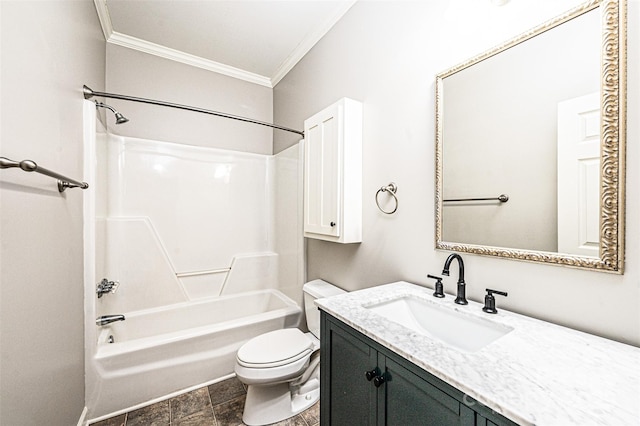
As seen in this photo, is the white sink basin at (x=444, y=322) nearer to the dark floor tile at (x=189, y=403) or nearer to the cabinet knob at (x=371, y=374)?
the cabinet knob at (x=371, y=374)

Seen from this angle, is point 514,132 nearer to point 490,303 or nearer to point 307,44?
point 490,303

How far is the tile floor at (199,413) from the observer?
154cm

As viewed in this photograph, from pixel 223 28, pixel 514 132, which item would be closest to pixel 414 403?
pixel 514 132

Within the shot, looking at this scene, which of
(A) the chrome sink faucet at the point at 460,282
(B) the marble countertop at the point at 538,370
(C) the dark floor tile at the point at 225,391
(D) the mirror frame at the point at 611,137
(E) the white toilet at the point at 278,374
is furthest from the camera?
(C) the dark floor tile at the point at 225,391

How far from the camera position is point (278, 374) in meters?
1.43

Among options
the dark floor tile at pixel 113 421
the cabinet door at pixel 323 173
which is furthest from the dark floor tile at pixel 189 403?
the cabinet door at pixel 323 173

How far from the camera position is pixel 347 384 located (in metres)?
0.97

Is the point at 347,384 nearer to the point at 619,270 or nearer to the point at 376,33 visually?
the point at 619,270

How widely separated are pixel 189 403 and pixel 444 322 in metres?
1.67

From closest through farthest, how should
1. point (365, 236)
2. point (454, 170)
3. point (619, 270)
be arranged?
point (619, 270), point (454, 170), point (365, 236)

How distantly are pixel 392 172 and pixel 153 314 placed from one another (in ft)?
7.23

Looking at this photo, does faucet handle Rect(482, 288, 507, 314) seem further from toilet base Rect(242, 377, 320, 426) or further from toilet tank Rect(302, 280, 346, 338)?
toilet base Rect(242, 377, 320, 426)

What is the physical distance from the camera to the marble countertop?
489 mm

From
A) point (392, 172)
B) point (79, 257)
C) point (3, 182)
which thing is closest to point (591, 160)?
point (392, 172)
